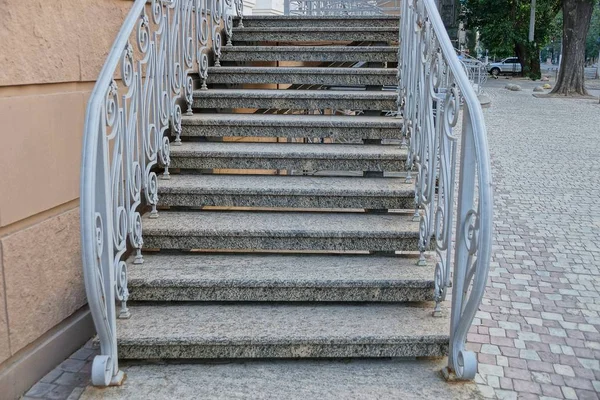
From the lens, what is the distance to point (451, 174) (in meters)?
2.94

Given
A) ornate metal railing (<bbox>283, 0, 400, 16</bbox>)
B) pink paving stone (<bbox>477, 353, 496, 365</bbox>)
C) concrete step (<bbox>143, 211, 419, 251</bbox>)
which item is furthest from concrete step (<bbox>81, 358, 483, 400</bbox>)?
ornate metal railing (<bbox>283, 0, 400, 16</bbox>)

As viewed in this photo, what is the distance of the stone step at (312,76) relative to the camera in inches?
197

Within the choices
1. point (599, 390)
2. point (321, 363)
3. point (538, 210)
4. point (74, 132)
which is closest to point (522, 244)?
point (538, 210)

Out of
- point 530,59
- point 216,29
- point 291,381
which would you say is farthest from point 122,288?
point 530,59

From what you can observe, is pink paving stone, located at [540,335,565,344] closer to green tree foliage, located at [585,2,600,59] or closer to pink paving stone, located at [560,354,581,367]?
pink paving stone, located at [560,354,581,367]

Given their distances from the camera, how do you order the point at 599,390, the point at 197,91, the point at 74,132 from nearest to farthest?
the point at 599,390
the point at 74,132
the point at 197,91

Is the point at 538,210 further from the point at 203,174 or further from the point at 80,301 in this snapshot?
the point at 80,301

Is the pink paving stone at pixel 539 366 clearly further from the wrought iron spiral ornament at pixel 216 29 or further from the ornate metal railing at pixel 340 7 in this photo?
the ornate metal railing at pixel 340 7

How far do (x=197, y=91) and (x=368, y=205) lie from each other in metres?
1.72

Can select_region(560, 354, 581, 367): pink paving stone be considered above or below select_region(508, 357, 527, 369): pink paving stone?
below

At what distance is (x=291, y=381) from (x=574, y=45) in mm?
19743

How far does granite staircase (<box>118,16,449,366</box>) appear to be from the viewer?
285 centimetres

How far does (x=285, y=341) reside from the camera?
282 cm

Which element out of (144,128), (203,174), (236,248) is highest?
(144,128)
